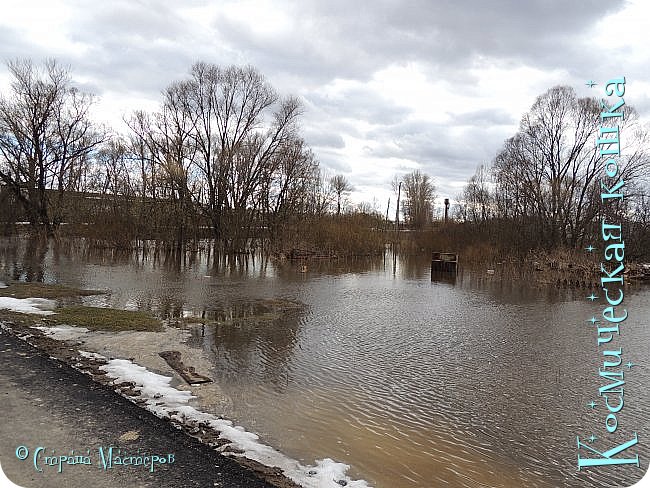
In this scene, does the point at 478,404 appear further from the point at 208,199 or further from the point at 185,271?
the point at 208,199

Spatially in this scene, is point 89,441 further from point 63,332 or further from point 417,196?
point 417,196

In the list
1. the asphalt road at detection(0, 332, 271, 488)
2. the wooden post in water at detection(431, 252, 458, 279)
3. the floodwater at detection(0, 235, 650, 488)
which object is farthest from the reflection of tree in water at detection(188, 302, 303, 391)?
the wooden post in water at detection(431, 252, 458, 279)

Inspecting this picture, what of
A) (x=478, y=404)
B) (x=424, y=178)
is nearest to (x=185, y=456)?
(x=478, y=404)

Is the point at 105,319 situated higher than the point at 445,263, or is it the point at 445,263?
the point at 445,263

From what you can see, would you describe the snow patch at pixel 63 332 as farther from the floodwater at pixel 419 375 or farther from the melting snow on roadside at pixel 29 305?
the floodwater at pixel 419 375

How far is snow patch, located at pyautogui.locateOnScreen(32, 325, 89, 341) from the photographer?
738 centimetres

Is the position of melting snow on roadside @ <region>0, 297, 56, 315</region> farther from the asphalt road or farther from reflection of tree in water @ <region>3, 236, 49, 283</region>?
the asphalt road

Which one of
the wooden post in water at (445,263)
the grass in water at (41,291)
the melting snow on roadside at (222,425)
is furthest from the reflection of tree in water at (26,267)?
the wooden post in water at (445,263)

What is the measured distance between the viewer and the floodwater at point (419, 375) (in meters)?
4.48

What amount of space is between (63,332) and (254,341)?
115 inches

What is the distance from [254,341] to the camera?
838cm

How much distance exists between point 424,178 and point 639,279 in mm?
46925

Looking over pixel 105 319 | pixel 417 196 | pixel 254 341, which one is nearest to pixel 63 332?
pixel 105 319

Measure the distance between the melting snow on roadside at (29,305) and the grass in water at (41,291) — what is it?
1.92ft
